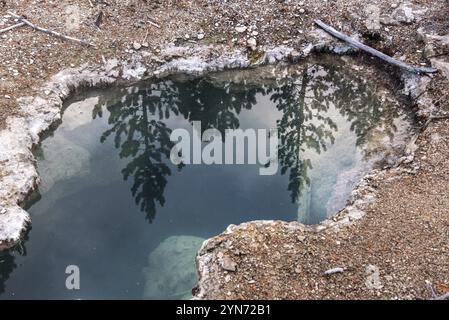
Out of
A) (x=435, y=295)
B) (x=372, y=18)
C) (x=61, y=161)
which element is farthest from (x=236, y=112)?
(x=435, y=295)

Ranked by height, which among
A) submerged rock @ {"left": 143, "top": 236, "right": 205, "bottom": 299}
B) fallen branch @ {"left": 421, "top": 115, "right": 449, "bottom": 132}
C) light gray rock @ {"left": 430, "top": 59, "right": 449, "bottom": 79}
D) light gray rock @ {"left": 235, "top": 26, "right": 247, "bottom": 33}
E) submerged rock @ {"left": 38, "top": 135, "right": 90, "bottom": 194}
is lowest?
submerged rock @ {"left": 143, "top": 236, "right": 205, "bottom": 299}

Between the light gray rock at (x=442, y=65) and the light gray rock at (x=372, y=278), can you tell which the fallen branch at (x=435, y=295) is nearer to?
the light gray rock at (x=372, y=278)

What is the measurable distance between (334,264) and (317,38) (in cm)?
1237

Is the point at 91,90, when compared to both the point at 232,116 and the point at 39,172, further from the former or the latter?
the point at 232,116

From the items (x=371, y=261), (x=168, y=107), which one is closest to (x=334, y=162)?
(x=371, y=261)

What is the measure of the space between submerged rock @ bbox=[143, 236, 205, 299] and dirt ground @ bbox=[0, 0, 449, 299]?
2177 millimetres

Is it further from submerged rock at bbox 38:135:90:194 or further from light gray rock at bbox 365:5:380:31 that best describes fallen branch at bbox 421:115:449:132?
submerged rock at bbox 38:135:90:194

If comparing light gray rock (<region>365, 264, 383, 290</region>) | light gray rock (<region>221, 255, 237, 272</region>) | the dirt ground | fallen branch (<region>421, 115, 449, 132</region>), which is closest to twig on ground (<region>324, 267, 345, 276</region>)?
the dirt ground

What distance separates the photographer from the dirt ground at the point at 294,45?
1305cm

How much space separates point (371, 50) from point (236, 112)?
21.1ft

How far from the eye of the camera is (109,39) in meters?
21.9

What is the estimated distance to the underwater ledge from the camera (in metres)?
14.9

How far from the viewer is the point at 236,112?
21.2 m
